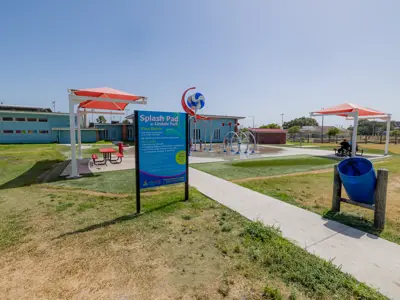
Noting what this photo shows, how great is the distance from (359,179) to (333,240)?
150 centimetres

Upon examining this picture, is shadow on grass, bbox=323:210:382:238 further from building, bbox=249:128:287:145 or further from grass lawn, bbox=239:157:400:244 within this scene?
building, bbox=249:128:287:145

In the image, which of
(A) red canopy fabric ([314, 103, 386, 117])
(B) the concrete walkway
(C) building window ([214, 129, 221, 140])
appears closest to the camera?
(B) the concrete walkway

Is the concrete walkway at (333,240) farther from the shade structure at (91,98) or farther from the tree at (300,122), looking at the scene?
the tree at (300,122)

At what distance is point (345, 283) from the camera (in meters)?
2.39

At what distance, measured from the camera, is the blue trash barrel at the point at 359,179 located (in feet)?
13.3

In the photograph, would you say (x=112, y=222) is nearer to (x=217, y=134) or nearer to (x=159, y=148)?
(x=159, y=148)

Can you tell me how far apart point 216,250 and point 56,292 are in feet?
6.55

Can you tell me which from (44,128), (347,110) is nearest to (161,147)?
(347,110)

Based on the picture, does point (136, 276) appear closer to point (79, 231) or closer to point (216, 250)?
point (216, 250)

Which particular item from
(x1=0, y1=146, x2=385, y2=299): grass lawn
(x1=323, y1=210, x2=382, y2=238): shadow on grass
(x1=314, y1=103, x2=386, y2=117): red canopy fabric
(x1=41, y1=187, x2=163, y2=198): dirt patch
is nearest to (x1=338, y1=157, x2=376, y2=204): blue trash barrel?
(x1=323, y1=210, x2=382, y2=238): shadow on grass

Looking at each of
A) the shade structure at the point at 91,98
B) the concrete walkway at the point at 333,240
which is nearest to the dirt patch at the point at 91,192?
the shade structure at the point at 91,98

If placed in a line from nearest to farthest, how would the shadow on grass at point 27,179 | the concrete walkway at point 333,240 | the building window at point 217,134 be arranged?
the concrete walkway at point 333,240 → the shadow on grass at point 27,179 → the building window at point 217,134

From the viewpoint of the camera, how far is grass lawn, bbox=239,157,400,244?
396 centimetres

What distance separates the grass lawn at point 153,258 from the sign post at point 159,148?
709 millimetres
